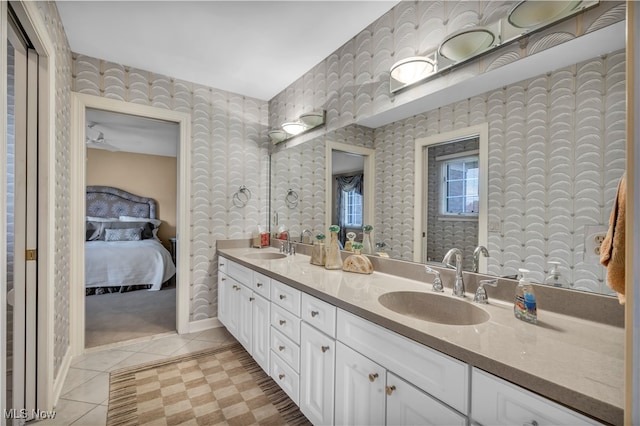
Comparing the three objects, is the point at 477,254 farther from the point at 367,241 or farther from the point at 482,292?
the point at 367,241

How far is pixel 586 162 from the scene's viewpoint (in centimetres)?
102

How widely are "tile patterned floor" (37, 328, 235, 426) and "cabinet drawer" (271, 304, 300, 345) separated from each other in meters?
1.06

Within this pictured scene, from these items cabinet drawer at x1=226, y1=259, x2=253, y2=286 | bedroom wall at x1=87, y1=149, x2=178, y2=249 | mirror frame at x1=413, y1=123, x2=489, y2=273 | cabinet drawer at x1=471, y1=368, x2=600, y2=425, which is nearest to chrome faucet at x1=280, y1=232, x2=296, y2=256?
cabinet drawer at x1=226, y1=259, x2=253, y2=286

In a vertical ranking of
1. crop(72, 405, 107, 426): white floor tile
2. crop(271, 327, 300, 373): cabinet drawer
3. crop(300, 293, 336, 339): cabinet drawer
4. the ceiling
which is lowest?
crop(72, 405, 107, 426): white floor tile

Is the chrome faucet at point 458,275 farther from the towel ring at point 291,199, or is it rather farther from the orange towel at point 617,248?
the towel ring at point 291,199

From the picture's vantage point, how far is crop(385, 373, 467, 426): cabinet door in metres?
0.82

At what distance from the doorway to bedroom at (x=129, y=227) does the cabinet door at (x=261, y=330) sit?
129 centimetres

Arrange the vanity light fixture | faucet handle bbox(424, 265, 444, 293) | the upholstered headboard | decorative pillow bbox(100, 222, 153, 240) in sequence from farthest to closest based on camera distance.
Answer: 1. the upholstered headboard
2. decorative pillow bbox(100, 222, 153, 240)
3. the vanity light fixture
4. faucet handle bbox(424, 265, 444, 293)

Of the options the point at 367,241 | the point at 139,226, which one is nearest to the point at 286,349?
the point at 367,241

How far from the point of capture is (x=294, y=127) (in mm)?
2674

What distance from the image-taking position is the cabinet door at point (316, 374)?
4.23 feet

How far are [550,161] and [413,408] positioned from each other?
1.02 m

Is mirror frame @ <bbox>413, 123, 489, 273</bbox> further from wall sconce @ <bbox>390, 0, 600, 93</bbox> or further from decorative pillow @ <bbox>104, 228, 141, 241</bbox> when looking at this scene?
decorative pillow @ <bbox>104, 228, 141, 241</bbox>

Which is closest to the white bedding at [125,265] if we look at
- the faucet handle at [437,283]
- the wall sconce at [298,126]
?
the wall sconce at [298,126]
